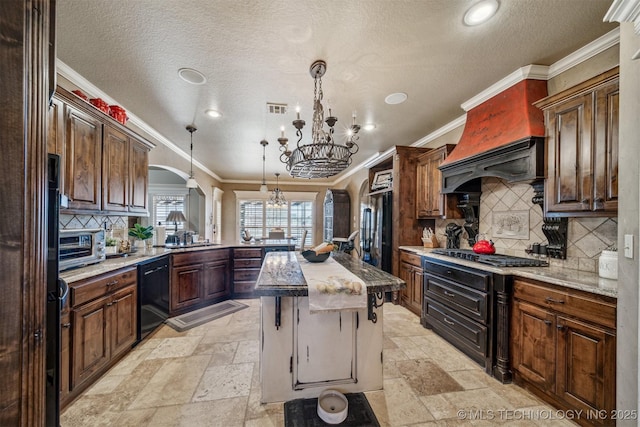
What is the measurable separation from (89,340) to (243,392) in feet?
4.19

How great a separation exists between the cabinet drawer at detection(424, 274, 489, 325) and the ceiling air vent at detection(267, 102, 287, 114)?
2678 mm

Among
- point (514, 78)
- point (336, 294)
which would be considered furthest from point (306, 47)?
point (514, 78)

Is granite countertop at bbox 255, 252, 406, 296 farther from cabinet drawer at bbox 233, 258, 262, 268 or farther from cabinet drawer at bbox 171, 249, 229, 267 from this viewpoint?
cabinet drawer at bbox 233, 258, 262, 268

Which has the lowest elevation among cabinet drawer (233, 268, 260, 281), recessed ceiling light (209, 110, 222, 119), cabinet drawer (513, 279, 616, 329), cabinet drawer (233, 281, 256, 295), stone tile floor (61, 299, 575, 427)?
stone tile floor (61, 299, 575, 427)

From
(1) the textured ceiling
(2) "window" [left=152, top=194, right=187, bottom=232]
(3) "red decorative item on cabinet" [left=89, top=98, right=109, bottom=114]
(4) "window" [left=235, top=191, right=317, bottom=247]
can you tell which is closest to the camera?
(1) the textured ceiling

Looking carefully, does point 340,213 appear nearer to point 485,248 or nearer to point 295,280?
point 485,248

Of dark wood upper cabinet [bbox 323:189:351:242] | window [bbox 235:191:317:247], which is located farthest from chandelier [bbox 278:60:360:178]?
window [bbox 235:191:317:247]

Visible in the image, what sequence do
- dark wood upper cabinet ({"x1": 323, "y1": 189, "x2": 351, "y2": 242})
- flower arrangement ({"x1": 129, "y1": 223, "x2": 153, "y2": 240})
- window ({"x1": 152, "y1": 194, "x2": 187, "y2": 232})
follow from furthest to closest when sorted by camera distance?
1. window ({"x1": 152, "y1": 194, "x2": 187, "y2": 232})
2. dark wood upper cabinet ({"x1": 323, "y1": 189, "x2": 351, "y2": 242})
3. flower arrangement ({"x1": 129, "y1": 223, "x2": 153, "y2": 240})

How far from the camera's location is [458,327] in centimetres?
255

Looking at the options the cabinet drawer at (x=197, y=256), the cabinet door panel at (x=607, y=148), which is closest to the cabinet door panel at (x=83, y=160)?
the cabinet drawer at (x=197, y=256)

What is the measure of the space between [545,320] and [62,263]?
3.60m

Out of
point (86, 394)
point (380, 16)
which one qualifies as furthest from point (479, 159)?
point (86, 394)

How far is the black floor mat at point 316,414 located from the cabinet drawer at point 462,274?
1412mm

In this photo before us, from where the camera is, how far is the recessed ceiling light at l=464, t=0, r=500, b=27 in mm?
1553
